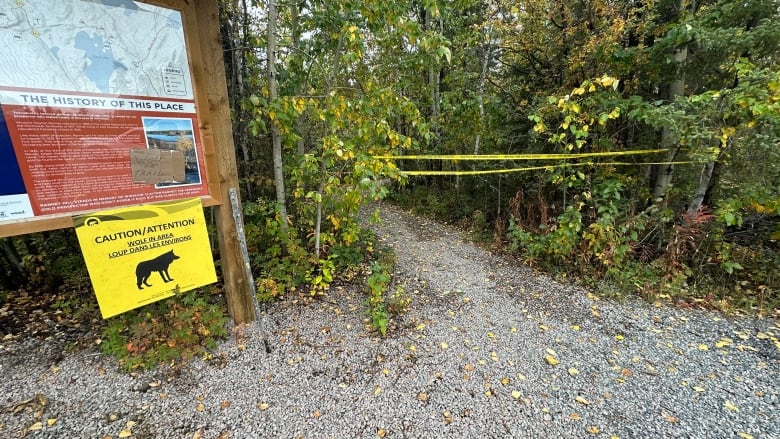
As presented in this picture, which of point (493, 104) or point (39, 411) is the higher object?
point (493, 104)

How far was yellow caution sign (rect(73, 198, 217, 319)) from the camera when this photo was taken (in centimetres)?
212

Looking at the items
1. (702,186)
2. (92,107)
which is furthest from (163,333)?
(702,186)

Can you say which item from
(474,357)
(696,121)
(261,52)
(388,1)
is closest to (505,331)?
(474,357)

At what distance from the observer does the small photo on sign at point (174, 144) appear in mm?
2195

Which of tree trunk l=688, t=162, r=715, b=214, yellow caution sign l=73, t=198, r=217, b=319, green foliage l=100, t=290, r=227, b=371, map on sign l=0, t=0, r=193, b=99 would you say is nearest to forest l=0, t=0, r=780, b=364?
tree trunk l=688, t=162, r=715, b=214

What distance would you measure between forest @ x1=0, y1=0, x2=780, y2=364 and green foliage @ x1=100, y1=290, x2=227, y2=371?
0.68 metres

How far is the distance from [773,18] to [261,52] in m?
5.43

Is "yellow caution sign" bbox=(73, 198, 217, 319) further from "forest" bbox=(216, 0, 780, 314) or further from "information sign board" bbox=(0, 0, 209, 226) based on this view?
"forest" bbox=(216, 0, 780, 314)

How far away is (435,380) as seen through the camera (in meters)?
2.45

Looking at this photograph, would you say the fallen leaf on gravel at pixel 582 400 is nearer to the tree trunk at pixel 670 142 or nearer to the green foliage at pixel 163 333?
the green foliage at pixel 163 333

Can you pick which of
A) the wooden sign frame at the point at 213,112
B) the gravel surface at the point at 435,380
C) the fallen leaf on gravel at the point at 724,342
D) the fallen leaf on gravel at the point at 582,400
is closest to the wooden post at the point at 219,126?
the wooden sign frame at the point at 213,112

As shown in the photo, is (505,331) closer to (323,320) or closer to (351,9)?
(323,320)

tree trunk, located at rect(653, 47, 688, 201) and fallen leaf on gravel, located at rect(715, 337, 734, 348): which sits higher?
tree trunk, located at rect(653, 47, 688, 201)

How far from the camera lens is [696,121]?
11.0ft
